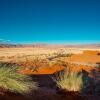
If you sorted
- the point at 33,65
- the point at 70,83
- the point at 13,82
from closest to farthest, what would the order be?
the point at 13,82 → the point at 70,83 → the point at 33,65

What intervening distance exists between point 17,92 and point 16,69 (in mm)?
1142

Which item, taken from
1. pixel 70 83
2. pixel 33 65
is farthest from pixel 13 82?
pixel 33 65

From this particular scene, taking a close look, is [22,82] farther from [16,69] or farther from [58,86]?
[58,86]

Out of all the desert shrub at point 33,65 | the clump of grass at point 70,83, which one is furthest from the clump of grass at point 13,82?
the desert shrub at point 33,65

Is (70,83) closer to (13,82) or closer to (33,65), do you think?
(13,82)

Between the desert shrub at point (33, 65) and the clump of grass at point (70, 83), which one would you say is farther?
the desert shrub at point (33, 65)

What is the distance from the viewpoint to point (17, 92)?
7.81m

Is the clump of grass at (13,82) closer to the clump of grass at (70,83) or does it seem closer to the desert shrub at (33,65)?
the clump of grass at (70,83)

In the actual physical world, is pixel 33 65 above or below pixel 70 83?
above

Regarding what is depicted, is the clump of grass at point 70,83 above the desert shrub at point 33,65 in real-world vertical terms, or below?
below

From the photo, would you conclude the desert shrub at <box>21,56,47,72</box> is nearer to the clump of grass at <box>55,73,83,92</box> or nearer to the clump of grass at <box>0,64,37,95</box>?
the clump of grass at <box>55,73,83,92</box>

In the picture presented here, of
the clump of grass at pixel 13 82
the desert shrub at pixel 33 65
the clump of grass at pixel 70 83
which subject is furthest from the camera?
the desert shrub at pixel 33 65

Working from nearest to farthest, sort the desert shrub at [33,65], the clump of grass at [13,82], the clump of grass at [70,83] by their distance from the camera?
1. the clump of grass at [13,82]
2. the clump of grass at [70,83]
3. the desert shrub at [33,65]

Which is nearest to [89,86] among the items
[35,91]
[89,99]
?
[89,99]
